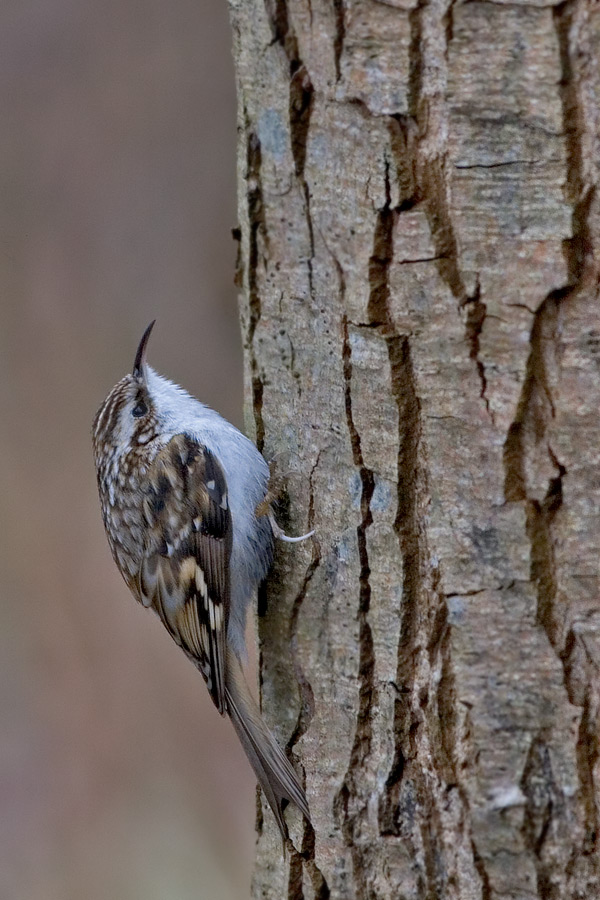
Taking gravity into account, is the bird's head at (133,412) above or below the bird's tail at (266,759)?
above

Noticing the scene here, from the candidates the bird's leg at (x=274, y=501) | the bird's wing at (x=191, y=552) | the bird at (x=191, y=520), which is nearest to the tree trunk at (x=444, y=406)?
the bird's leg at (x=274, y=501)

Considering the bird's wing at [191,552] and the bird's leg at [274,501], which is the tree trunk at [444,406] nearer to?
the bird's leg at [274,501]

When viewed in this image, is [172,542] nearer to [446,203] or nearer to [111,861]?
[446,203]

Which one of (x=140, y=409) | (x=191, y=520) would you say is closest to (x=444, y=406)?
(x=191, y=520)

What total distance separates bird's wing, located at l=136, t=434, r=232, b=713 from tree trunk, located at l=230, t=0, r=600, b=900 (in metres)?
0.56

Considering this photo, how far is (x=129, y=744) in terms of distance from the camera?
4.55 m

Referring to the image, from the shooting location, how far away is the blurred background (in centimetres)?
457

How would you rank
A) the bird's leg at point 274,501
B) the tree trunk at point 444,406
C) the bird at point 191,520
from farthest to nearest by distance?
the bird at point 191,520
the bird's leg at point 274,501
the tree trunk at point 444,406

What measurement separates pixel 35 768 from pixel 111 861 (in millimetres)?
572

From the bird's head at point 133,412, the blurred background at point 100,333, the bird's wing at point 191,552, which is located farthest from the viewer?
the blurred background at point 100,333

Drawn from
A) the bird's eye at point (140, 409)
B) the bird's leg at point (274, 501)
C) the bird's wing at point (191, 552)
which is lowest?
the bird's wing at point (191, 552)

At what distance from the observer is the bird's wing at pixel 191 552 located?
7.73 ft

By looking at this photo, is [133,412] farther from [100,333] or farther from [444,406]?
[100,333]

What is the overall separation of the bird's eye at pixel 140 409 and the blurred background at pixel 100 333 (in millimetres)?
1923
